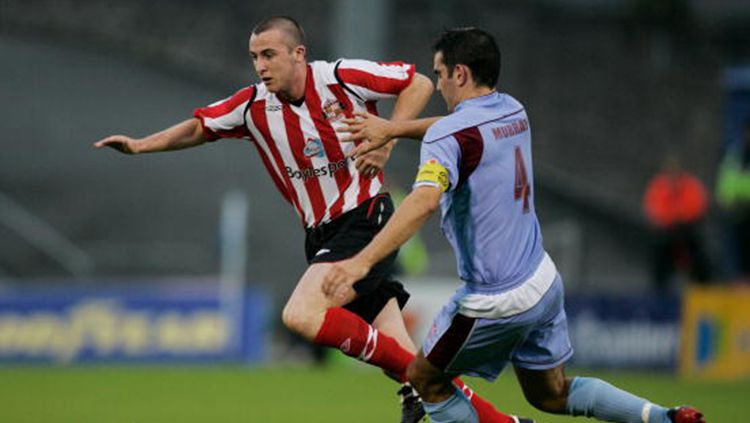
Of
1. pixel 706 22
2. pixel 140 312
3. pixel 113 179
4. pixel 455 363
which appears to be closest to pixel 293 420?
pixel 455 363

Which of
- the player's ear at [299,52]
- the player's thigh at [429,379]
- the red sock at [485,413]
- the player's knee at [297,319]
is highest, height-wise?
the player's ear at [299,52]

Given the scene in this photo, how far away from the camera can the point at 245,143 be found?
2295 cm

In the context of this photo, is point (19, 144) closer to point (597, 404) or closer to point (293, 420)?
point (293, 420)

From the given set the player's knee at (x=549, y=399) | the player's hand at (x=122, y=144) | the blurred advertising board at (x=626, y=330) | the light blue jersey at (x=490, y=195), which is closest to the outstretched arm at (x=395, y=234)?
the light blue jersey at (x=490, y=195)

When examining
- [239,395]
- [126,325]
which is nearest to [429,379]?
[239,395]

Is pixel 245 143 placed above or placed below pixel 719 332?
above

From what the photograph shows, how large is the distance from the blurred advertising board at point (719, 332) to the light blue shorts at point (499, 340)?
910 centimetres

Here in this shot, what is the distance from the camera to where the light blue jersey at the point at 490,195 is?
6.57 metres

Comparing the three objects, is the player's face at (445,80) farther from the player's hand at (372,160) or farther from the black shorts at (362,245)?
the black shorts at (362,245)

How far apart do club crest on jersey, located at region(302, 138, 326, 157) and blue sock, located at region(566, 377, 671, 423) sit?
177 centimetres

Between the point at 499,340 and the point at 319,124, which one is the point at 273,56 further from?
the point at 499,340

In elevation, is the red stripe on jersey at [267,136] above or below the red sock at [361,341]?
above

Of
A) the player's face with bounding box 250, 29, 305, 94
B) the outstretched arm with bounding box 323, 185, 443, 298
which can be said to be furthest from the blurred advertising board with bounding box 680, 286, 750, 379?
the outstretched arm with bounding box 323, 185, 443, 298

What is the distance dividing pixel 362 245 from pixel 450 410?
3.72 feet
